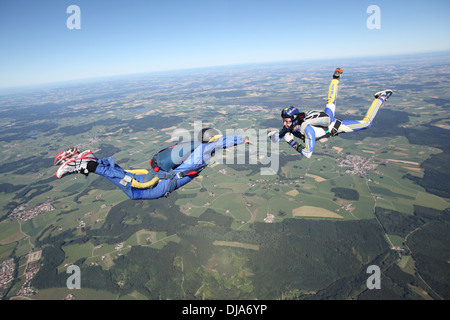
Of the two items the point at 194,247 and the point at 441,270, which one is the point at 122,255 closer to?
the point at 194,247

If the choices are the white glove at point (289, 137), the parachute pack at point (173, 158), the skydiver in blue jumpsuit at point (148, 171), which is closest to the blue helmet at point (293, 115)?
the white glove at point (289, 137)

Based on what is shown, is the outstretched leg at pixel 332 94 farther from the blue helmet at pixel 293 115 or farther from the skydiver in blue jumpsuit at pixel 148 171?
the skydiver in blue jumpsuit at pixel 148 171

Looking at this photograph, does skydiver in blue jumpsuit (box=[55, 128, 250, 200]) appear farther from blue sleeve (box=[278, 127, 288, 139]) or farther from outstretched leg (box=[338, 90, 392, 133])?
outstretched leg (box=[338, 90, 392, 133])

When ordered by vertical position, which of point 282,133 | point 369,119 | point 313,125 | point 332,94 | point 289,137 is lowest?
point 289,137

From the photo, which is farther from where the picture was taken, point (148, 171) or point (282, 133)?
point (282, 133)

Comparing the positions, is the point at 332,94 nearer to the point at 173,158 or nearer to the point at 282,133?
the point at 282,133

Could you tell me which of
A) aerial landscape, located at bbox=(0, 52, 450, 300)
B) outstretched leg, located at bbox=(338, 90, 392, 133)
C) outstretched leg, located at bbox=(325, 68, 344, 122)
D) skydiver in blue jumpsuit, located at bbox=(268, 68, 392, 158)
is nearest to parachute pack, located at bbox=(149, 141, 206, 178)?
skydiver in blue jumpsuit, located at bbox=(268, 68, 392, 158)

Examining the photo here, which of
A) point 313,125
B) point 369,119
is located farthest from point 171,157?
point 369,119
